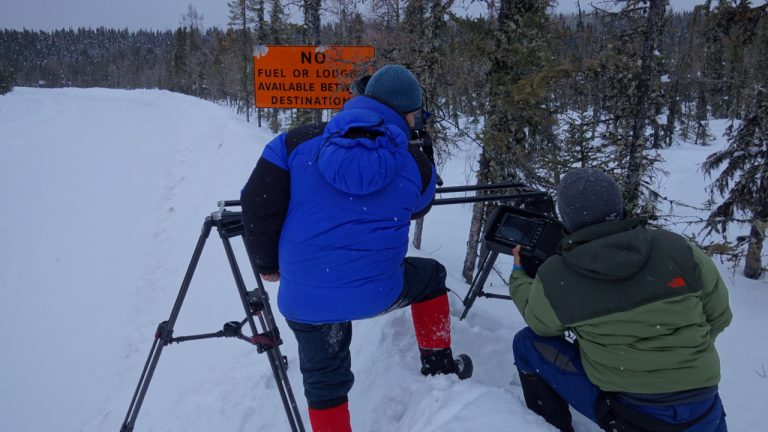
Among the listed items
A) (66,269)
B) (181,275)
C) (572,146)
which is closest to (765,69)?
(572,146)

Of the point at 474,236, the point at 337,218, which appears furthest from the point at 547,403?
the point at 474,236

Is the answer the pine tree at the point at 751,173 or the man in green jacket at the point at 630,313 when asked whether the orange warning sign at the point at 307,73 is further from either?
the pine tree at the point at 751,173

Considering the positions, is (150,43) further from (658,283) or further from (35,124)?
(658,283)

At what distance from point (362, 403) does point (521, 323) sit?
1.81 meters

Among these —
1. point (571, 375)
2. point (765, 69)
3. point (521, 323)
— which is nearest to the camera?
point (571, 375)

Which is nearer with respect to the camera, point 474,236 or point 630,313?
point 630,313

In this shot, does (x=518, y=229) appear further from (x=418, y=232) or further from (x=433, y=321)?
(x=418, y=232)

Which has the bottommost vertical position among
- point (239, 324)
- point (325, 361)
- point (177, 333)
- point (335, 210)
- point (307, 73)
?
point (177, 333)

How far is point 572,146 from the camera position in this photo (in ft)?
26.9

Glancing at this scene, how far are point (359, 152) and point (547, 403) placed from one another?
5.44 feet

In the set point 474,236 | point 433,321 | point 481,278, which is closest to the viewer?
point 433,321

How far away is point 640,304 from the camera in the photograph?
191 cm

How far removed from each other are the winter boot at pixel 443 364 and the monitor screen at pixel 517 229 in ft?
2.65

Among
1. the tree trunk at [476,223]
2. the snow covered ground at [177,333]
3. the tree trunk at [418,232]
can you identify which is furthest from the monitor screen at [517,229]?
the tree trunk at [418,232]
